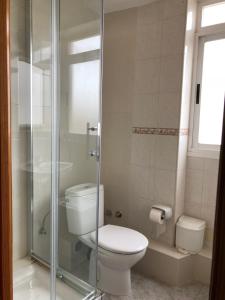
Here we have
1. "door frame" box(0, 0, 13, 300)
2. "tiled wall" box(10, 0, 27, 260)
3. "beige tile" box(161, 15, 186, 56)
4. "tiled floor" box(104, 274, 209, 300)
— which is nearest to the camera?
"door frame" box(0, 0, 13, 300)

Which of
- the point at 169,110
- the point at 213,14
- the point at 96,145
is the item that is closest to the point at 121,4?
the point at 213,14

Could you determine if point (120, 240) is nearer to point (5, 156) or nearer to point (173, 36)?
point (5, 156)

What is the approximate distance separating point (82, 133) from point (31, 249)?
968 mm

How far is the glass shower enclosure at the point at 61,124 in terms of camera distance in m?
1.77

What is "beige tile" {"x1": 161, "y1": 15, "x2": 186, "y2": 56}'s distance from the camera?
200 cm

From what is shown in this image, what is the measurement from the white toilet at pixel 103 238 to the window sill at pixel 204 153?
0.83 m

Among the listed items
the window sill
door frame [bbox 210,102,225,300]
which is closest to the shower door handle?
the window sill

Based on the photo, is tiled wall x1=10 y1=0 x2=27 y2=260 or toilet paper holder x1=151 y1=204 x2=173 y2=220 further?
toilet paper holder x1=151 y1=204 x2=173 y2=220

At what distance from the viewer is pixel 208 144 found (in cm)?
214

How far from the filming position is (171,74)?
2078 millimetres

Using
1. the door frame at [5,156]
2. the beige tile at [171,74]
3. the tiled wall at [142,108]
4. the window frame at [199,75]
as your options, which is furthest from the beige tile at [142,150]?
the door frame at [5,156]

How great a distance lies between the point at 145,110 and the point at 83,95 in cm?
58

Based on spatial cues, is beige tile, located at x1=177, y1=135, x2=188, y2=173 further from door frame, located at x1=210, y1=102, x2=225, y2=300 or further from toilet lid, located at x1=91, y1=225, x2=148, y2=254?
door frame, located at x1=210, y1=102, x2=225, y2=300

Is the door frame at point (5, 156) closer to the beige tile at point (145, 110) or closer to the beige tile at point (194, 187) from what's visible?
the beige tile at point (145, 110)
